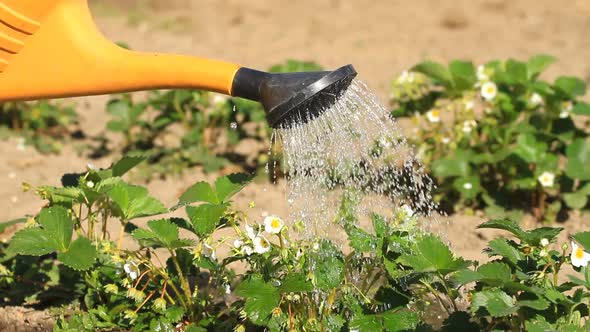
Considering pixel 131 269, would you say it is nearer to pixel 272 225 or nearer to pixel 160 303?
pixel 160 303

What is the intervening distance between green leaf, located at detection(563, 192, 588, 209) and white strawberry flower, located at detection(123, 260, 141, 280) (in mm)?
1758

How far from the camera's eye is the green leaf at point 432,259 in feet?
7.21

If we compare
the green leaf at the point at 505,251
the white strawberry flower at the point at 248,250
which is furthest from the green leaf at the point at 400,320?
the white strawberry flower at the point at 248,250

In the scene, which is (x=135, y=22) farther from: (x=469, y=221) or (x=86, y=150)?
(x=469, y=221)

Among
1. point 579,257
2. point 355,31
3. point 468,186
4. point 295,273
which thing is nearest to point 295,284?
point 295,273

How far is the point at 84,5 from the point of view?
249cm

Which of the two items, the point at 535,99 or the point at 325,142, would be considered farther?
the point at 535,99

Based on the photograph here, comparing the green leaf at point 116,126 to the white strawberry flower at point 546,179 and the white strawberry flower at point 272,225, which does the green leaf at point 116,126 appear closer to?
the white strawberry flower at point 546,179

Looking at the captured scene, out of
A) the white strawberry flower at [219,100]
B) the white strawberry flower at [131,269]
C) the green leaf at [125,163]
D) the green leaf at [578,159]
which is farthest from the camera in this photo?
the white strawberry flower at [219,100]

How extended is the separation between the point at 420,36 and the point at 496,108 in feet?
6.63

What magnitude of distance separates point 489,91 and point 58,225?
181cm

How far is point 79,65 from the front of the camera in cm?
243

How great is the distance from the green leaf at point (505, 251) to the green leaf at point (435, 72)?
4.72ft

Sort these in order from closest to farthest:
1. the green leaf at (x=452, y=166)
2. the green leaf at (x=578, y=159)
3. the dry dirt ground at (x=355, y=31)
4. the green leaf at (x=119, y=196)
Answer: the green leaf at (x=119, y=196) → the green leaf at (x=578, y=159) → the green leaf at (x=452, y=166) → the dry dirt ground at (x=355, y=31)
